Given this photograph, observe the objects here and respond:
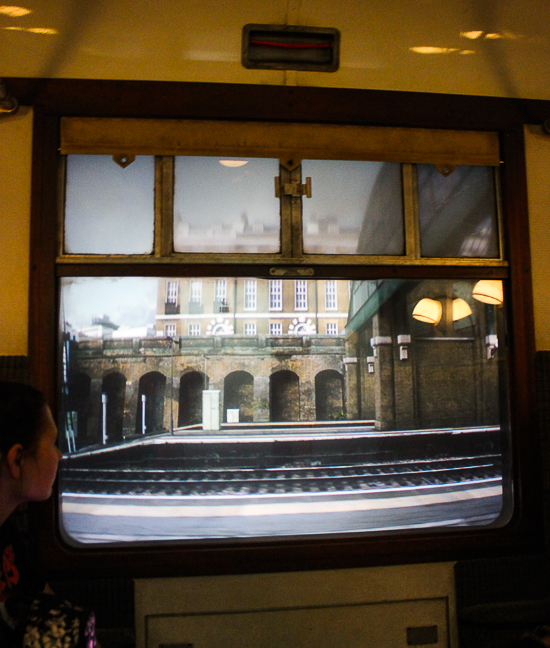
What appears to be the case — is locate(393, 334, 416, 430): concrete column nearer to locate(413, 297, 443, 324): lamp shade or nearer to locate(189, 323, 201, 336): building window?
locate(189, 323, 201, 336): building window

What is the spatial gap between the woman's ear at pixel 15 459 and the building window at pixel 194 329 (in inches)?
359

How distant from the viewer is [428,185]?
1.92 m

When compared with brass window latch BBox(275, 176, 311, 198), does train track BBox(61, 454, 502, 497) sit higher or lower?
lower

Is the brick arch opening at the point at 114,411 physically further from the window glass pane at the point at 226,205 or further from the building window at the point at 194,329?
the building window at the point at 194,329

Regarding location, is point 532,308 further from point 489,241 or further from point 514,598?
point 514,598

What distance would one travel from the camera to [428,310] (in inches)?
182

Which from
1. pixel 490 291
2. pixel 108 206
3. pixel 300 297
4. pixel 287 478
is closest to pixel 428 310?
pixel 490 291

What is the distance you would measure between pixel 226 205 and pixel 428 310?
3300mm

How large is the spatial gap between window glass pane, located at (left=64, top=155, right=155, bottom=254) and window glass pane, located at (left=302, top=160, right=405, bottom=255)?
0.67 meters

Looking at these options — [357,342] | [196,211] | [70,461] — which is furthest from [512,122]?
[357,342]

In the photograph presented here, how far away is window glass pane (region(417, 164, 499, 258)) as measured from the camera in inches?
73.6

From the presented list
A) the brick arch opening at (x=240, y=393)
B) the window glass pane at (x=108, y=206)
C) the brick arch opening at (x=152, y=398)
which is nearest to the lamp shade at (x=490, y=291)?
the window glass pane at (x=108, y=206)

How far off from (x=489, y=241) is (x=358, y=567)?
1.46 metres

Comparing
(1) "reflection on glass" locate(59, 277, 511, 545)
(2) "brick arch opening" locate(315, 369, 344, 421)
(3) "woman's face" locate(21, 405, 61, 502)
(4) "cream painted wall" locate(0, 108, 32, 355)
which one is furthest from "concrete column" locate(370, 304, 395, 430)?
(3) "woman's face" locate(21, 405, 61, 502)
